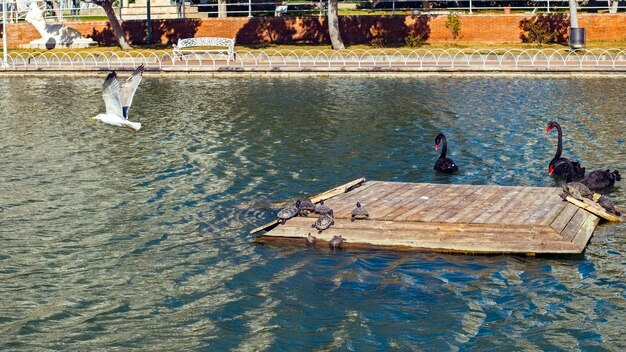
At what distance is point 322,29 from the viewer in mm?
61938

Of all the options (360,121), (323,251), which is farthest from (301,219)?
(360,121)

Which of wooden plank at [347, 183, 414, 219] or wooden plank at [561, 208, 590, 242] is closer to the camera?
wooden plank at [561, 208, 590, 242]

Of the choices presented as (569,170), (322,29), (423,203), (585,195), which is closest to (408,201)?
(423,203)

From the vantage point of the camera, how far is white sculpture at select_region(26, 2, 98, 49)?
204 ft

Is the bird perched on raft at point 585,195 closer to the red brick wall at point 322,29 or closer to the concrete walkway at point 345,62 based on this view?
the concrete walkway at point 345,62

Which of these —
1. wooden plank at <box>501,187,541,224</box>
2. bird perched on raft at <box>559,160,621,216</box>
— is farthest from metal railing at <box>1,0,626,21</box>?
bird perched on raft at <box>559,160,621,216</box>

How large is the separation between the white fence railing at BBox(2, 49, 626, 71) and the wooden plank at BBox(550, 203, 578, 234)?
26.6 m

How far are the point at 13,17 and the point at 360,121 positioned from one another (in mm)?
41490

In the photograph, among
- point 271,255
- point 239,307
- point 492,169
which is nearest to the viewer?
point 239,307

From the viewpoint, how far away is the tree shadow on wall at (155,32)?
63.2 metres

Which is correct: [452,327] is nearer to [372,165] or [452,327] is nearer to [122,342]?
[122,342]

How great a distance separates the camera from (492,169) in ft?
90.6

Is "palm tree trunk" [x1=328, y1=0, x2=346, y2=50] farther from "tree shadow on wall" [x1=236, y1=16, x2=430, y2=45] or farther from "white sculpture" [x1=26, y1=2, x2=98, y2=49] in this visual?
"white sculpture" [x1=26, y1=2, x2=98, y2=49]

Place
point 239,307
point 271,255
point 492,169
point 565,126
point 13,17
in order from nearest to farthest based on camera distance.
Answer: point 239,307 → point 271,255 → point 492,169 → point 565,126 → point 13,17
